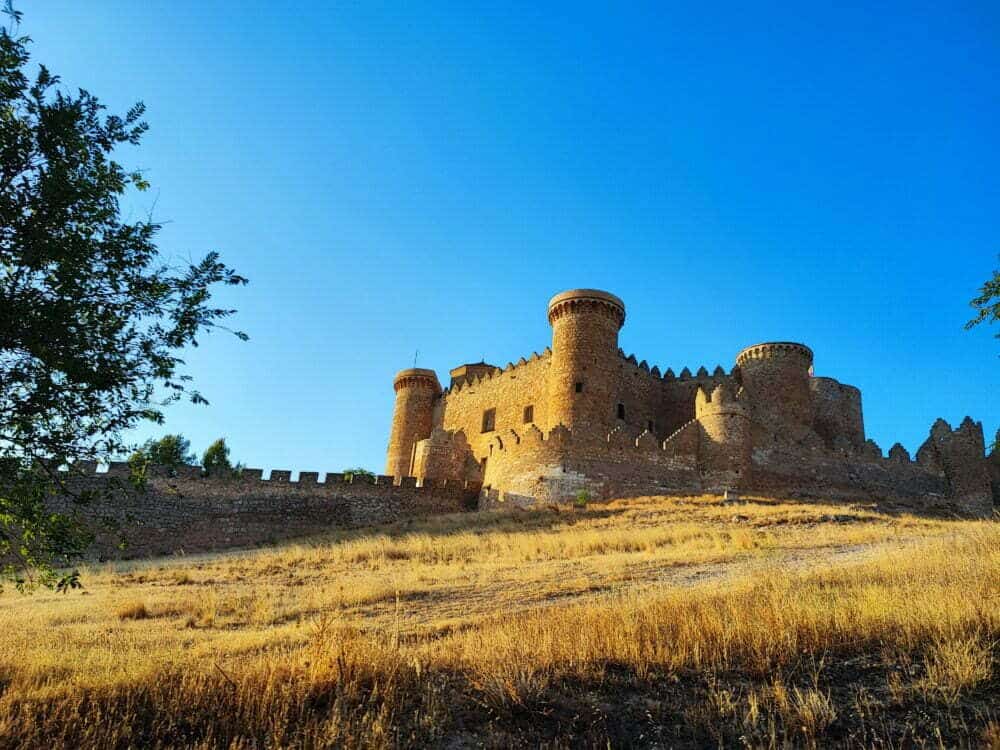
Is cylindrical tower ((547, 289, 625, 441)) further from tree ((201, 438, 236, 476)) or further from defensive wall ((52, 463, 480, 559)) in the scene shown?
tree ((201, 438, 236, 476))

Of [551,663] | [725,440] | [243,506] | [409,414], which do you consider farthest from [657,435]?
[551,663]

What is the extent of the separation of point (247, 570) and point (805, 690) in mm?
14782

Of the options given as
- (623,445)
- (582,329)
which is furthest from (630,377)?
(623,445)

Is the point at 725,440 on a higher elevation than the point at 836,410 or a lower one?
lower

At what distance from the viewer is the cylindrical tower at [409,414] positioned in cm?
3997

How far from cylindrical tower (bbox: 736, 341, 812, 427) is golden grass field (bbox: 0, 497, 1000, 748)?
68.7ft

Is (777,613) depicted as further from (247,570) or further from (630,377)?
(630,377)

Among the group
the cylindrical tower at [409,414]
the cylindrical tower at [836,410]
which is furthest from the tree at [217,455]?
the cylindrical tower at [836,410]

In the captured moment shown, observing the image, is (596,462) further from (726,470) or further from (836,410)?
(836,410)

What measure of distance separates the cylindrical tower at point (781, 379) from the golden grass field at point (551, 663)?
20927 millimetres

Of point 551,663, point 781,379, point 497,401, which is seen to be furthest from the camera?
point 497,401

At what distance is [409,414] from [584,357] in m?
13.1

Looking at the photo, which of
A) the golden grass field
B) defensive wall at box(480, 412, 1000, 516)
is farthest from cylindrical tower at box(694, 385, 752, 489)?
the golden grass field

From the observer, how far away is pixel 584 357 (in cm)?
3183
